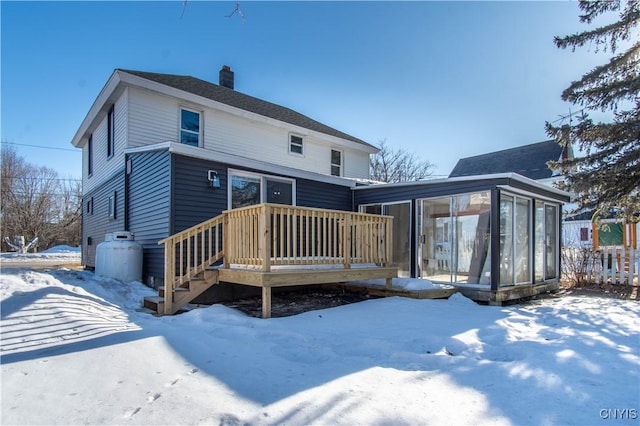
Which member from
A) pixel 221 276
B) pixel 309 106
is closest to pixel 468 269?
pixel 221 276

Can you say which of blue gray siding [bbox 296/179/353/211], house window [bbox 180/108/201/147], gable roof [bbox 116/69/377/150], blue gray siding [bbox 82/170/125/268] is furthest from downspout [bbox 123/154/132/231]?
blue gray siding [bbox 296/179/353/211]

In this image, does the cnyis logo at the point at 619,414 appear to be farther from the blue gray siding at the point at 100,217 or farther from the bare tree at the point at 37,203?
the bare tree at the point at 37,203

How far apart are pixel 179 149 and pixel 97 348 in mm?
4287

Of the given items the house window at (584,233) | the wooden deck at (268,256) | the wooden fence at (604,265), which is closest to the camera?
the wooden deck at (268,256)

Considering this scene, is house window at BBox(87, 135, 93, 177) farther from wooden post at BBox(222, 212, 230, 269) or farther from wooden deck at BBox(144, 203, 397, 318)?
wooden post at BBox(222, 212, 230, 269)

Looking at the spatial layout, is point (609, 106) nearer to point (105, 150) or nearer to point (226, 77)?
point (226, 77)

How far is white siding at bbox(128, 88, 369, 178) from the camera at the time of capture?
9211 millimetres

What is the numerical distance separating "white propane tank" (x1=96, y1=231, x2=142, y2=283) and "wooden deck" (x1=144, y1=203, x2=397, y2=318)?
4.59 feet

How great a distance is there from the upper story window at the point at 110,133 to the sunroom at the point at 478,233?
7.03 metres

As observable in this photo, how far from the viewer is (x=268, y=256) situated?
5.49 m

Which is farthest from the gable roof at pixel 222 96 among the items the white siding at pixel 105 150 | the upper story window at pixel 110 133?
the upper story window at pixel 110 133

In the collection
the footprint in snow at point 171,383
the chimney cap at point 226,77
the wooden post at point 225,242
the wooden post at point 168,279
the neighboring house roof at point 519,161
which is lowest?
the footprint in snow at point 171,383

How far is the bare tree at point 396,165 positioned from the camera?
30.5 meters

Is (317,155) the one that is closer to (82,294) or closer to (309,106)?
(309,106)
